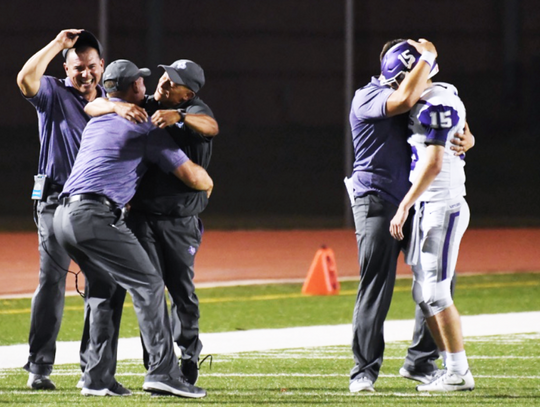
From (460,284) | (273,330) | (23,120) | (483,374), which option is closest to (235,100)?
(23,120)

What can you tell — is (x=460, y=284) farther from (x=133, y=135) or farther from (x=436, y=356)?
Result: (x=133, y=135)

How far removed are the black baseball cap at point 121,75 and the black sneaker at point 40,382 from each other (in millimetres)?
1776

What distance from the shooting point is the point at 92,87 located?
7.15 meters

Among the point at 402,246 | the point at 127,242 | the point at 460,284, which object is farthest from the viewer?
the point at 460,284

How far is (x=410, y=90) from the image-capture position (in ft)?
20.7

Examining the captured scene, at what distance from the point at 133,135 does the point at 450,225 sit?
1.85m

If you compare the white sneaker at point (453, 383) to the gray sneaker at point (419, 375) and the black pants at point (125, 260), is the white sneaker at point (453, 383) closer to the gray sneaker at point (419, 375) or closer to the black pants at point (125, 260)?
the gray sneaker at point (419, 375)

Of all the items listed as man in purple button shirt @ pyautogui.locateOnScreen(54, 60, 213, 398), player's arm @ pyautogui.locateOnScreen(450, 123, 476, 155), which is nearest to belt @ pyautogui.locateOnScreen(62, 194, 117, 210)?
man in purple button shirt @ pyautogui.locateOnScreen(54, 60, 213, 398)

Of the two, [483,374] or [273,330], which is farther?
[273,330]

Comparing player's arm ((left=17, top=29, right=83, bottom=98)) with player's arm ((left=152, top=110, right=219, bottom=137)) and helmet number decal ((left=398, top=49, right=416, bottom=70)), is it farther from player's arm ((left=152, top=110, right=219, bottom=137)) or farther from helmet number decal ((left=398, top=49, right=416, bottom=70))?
helmet number decal ((left=398, top=49, right=416, bottom=70))

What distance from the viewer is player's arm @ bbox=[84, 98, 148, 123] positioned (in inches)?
249

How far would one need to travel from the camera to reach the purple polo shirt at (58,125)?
701cm

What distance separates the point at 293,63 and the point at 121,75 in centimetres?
3329

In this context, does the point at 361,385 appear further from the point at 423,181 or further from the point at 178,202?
the point at 178,202
